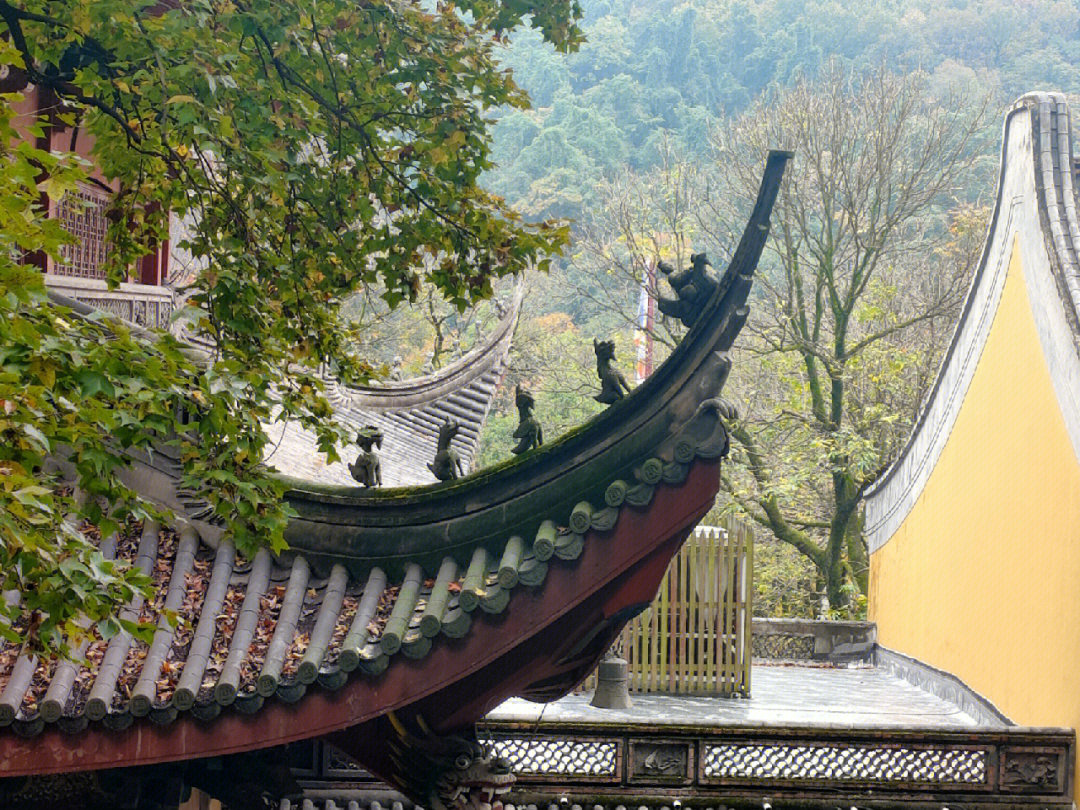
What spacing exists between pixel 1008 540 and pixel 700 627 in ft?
12.1

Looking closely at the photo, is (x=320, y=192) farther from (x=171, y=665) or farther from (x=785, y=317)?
(x=785, y=317)

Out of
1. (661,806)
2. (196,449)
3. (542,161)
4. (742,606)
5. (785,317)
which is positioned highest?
(542,161)

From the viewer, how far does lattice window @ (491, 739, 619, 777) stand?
934 centimetres

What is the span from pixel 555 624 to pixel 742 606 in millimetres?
9963

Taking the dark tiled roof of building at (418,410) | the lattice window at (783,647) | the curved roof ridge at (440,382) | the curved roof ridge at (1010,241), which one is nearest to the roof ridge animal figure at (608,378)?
the dark tiled roof of building at (418,410)

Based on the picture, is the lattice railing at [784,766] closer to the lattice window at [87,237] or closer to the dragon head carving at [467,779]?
the lattice window at [87,237]

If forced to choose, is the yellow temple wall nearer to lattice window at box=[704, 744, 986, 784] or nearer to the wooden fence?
lattice window at box=[704, 744, 986, 784]

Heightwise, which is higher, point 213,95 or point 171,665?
point 213,95

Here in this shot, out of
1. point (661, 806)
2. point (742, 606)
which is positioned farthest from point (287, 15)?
point (742, 606)

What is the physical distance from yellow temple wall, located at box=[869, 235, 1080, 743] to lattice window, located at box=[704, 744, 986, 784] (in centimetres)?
98

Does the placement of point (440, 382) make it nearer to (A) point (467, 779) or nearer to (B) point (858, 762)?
(B) point (858, 762)

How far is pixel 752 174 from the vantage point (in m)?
22.9

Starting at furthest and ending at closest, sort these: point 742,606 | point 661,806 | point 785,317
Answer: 1. point 785,317
2. point 742,606
3. point 661,806

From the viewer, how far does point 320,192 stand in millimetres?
6051
